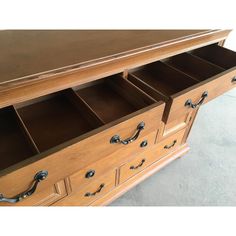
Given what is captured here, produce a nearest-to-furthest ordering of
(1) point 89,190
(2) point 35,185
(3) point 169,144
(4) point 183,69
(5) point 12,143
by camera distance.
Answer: (2) point 35,185 < (5) point 12,143 < (1) point 89,190 < (4) point 183,69 < (3) point 169,144

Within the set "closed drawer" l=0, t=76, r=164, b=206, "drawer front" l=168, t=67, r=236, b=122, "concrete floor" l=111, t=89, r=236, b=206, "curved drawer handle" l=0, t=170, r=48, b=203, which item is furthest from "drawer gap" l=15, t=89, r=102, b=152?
"concrete floor" l=111, t=89, r=236, b=206

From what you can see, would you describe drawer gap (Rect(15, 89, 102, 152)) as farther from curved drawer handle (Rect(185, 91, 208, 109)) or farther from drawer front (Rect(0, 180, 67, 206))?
curved drawer handle (Rect(185, 91, 208, 109))

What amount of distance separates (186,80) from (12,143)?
59cm

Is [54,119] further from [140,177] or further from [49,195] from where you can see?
[140,177]

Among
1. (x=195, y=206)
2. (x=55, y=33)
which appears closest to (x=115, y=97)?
(x=55, y=33)

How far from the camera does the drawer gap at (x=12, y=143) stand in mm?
513

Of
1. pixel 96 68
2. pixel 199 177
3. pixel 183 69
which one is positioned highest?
pixel 96 68

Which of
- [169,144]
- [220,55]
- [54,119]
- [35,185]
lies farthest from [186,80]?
[35,185]

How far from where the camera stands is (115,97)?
708 millimetres

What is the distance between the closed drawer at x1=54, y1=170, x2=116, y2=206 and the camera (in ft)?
2.21

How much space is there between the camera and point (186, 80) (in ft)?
2.44

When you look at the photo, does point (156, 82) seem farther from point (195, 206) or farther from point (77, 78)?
point (195, 206)

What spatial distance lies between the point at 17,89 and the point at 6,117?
9.9 inches

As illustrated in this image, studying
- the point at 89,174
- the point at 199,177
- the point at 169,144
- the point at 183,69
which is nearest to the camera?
the point at 89,174
